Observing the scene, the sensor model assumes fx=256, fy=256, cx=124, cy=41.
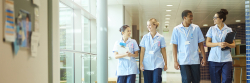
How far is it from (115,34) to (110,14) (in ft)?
2.01

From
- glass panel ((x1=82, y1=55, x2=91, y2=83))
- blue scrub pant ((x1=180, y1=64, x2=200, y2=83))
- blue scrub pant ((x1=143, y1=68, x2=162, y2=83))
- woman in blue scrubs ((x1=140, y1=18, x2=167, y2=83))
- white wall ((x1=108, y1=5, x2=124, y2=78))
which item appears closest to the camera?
blue scrub pant ((x1=180, y1=64, x2=200, y2=83))

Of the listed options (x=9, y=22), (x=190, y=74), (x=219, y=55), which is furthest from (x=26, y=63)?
(x=219, y=55)

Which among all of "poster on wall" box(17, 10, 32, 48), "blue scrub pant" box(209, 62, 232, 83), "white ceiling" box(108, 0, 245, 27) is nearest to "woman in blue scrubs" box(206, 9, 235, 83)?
"blue scrub pant" box(209, 62, 232, 83)

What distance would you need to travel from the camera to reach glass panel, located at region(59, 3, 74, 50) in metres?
2.91

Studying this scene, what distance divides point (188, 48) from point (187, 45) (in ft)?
0.14

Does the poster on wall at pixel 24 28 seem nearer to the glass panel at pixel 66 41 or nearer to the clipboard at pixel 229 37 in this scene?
the glass panel at pixel 66 41

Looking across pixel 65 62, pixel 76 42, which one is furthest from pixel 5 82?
pixel 76 42

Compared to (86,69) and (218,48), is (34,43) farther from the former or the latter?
(218,48)

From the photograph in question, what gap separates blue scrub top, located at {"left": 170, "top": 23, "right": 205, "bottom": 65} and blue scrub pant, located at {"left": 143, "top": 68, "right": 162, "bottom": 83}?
43cm

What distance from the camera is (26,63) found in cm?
165

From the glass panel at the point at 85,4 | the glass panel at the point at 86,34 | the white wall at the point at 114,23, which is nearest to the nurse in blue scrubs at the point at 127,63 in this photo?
the glass panel at the point at 86,34

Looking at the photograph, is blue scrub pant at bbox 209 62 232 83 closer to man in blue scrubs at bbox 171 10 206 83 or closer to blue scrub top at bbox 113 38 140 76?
man in blue scrubs at bbox 171 10 206 83

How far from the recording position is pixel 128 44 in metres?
4.07

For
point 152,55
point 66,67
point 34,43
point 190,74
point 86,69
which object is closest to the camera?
point 34,43
